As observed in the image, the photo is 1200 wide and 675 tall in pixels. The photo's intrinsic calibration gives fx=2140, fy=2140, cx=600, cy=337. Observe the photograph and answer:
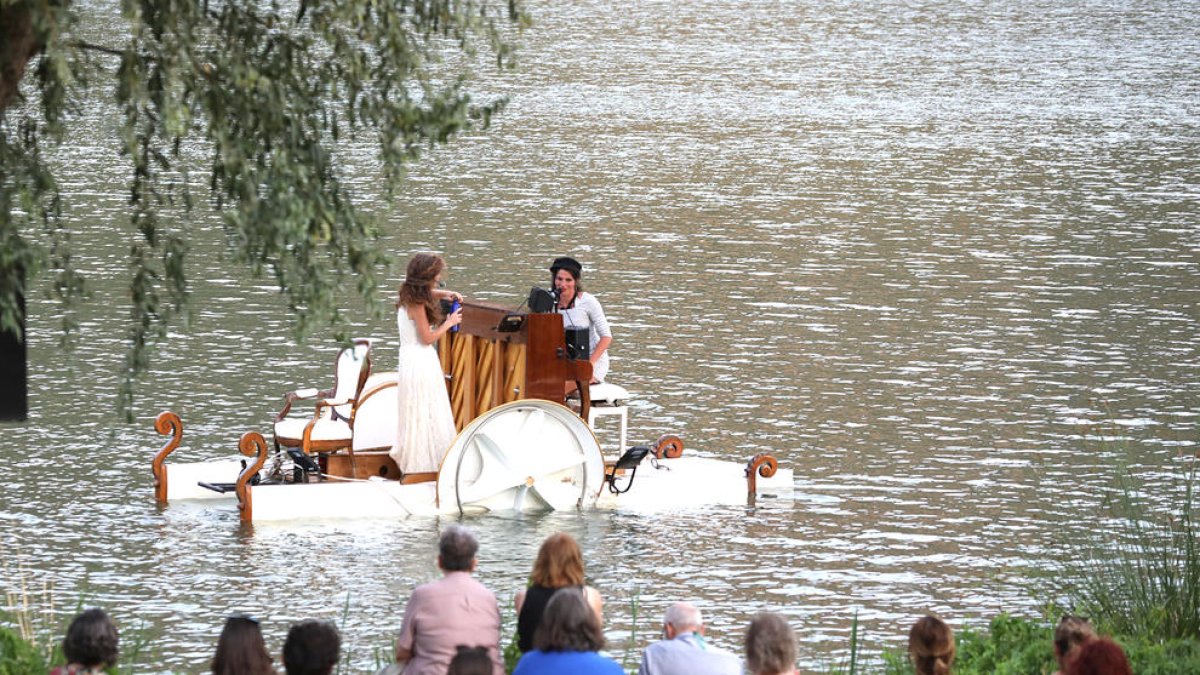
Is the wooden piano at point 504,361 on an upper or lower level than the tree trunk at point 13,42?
lower

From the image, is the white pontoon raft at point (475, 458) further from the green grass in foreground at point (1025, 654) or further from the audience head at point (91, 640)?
the audience head at point (91, 640)

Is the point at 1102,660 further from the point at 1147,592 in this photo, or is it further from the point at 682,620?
the point at 1147,592

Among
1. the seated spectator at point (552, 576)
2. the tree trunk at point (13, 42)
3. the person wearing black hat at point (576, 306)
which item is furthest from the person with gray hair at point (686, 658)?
the person wearing black hat at point (576, 306)

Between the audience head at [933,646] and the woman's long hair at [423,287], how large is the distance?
7.32 metres

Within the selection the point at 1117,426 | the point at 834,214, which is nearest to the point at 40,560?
the point at 1117,426

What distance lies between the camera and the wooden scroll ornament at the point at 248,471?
15.0 metres

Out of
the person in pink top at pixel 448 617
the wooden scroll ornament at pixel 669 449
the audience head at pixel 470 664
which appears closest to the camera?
the audience head at pixel 470 664

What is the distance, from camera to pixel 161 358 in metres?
22.2

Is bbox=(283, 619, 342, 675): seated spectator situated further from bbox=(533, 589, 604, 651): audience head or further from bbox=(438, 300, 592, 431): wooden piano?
bbox=(438, 300, 592, 431): wooden piano

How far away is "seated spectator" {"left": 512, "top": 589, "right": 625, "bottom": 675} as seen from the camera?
26.2 feet

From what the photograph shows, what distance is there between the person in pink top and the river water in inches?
51.4

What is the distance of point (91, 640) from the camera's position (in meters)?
8.05

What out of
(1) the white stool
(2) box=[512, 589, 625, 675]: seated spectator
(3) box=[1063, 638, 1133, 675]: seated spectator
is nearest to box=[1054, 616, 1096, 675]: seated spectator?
(3) box=[1063, 638, 1133, 675]: seated spectator

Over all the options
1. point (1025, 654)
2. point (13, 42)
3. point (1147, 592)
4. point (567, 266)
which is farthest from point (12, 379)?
point (567, 266)
